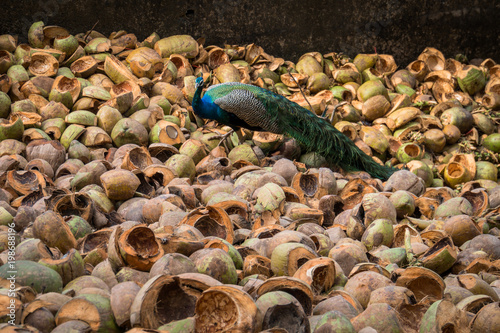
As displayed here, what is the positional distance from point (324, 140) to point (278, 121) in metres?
0.50

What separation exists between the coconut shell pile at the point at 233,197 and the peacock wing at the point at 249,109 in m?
0.19

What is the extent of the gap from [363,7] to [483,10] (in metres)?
1.84

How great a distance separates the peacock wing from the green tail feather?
0.06 m

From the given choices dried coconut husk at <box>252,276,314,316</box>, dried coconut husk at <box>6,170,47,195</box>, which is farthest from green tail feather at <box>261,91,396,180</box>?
dried coconut husk at <box>252,276,314,316</box>

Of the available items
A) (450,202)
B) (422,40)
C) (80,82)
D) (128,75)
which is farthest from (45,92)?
(422,40)

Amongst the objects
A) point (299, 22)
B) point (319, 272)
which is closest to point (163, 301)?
point (319, 272)

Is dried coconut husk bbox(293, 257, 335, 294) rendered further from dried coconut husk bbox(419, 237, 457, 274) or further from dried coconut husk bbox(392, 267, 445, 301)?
dried coconut husk bbox(419, 237, 457, 274)

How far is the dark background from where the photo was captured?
19.6ft

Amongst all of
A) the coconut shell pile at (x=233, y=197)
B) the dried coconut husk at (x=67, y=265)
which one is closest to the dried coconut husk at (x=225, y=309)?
the coconut shell pile at (x=233, y=197)

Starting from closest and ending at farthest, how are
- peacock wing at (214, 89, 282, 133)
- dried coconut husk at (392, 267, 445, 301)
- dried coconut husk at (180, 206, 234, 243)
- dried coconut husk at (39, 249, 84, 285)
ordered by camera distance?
dried coconut husk at (39, 249, 84, 285) → dried coconut husk at (392, 267, 445, 301) → dried coconut husk at (180, 206, 234, 243) → peacock wing at (214, 89, 282, 133)

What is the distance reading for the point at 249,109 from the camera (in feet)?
15.9

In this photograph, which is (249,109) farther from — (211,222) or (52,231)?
(52,231)

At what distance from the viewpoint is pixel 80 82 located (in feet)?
16.1

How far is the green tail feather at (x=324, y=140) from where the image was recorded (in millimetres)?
4895
